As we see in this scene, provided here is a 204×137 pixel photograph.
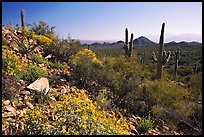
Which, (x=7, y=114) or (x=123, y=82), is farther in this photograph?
(x=123, y=82)

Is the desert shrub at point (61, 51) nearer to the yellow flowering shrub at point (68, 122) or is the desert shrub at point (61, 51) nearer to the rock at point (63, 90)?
the rock at point (63, 90)

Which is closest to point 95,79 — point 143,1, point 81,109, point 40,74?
point 40,74

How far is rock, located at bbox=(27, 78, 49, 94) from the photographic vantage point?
554 centimetres

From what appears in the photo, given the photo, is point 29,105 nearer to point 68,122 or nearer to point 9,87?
point 9,87

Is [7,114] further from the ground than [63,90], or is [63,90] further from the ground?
[63,90]

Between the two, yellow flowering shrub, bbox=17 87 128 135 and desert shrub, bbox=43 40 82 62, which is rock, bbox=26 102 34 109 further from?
desert shrub, bbox=43 40 82 62

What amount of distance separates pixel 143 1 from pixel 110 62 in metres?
5.12

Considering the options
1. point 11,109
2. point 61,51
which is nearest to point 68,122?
point 11,109

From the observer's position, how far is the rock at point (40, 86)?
5.54m

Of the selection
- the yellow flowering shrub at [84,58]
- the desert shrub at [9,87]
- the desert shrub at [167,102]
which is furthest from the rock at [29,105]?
the yellow flowering shrub at [84,58]

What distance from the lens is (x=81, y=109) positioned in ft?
14.8

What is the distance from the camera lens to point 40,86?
5.72 metres

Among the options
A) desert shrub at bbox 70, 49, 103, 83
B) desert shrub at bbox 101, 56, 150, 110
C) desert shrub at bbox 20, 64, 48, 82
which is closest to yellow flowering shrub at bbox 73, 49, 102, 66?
desert shrub at bbox 70, 49, 103, 83

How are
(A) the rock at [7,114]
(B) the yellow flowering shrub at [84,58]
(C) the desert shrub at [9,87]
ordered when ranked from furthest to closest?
(B) the yellow flowering shrub at [84,58] < (C) the desert shrub at [9,87] < (A) the rock at [7,114]
